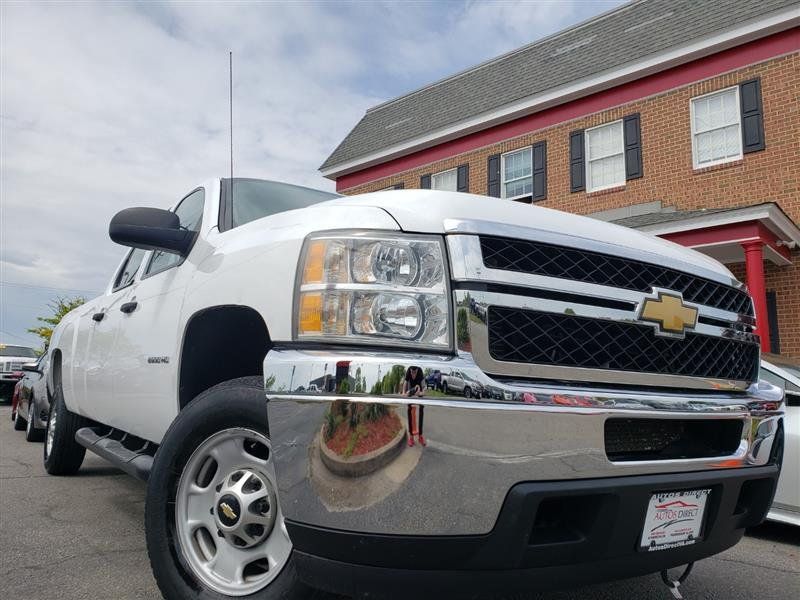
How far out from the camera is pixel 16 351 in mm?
18406

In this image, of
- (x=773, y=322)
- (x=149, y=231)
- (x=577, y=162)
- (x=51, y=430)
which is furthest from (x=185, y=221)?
(x=577, y=162)

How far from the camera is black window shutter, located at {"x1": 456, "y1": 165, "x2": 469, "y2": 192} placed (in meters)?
15.7

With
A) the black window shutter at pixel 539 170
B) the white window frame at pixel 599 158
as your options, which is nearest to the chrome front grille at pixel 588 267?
the white window frame at pixel 599 158

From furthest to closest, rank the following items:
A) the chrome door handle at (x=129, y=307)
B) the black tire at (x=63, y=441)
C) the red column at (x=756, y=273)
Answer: the red column at (x=756, y=273) → the black tire at (x=63, y=441) → the chrome door handle at (x=129, y=307)

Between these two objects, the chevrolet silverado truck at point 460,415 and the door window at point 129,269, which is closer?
the chevrolet silverado truck at point 460,415

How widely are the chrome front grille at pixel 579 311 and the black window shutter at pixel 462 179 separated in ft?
44.5

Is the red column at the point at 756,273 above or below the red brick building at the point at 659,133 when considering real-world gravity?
below

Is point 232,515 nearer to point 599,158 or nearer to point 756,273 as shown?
point 756,273

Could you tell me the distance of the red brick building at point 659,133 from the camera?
1103cm

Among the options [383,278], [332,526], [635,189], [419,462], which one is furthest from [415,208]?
[635,189]

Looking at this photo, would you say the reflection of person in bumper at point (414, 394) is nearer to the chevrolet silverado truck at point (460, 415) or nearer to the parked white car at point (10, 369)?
the chevrolet silverado truck at point (460, 415)

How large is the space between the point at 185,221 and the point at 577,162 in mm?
11339

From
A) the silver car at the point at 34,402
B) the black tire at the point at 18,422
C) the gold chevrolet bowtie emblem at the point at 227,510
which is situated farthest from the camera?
the black tire at the point at 18,422

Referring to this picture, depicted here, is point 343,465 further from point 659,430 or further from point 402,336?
point 659,430
